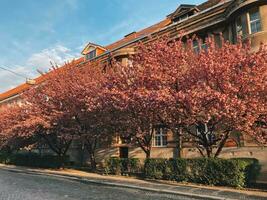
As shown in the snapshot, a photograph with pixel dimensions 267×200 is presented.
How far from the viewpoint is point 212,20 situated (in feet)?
73.3

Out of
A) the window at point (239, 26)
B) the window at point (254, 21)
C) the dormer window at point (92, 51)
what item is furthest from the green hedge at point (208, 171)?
the dormer window at point (92, 51)

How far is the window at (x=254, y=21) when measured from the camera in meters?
19.5

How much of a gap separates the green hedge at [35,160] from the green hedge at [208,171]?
42.8 feet

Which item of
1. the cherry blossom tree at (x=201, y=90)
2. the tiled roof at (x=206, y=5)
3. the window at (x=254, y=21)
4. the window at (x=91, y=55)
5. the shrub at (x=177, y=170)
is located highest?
the tiled roof at (x=206, y=5)

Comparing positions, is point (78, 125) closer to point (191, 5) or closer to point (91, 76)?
point (91, 76)

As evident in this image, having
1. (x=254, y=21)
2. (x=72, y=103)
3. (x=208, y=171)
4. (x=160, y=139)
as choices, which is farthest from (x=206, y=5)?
(x=208, y=171)

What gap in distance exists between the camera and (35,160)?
102ft

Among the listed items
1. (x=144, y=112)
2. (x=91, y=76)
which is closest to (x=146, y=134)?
(x=144, y=112)

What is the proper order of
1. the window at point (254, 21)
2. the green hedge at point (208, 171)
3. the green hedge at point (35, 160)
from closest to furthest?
the green hedge at point (208, 171), the window at point (254, 21), the green hedge at point (35, 160)

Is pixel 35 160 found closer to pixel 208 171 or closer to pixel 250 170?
pixel 208 171

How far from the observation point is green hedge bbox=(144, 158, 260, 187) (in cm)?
1462

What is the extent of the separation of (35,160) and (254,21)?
2491 centimetres

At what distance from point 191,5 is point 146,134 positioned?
40.4ft

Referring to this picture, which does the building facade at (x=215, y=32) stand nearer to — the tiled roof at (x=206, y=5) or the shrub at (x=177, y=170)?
the tiled roof at (x=206, y=5)
